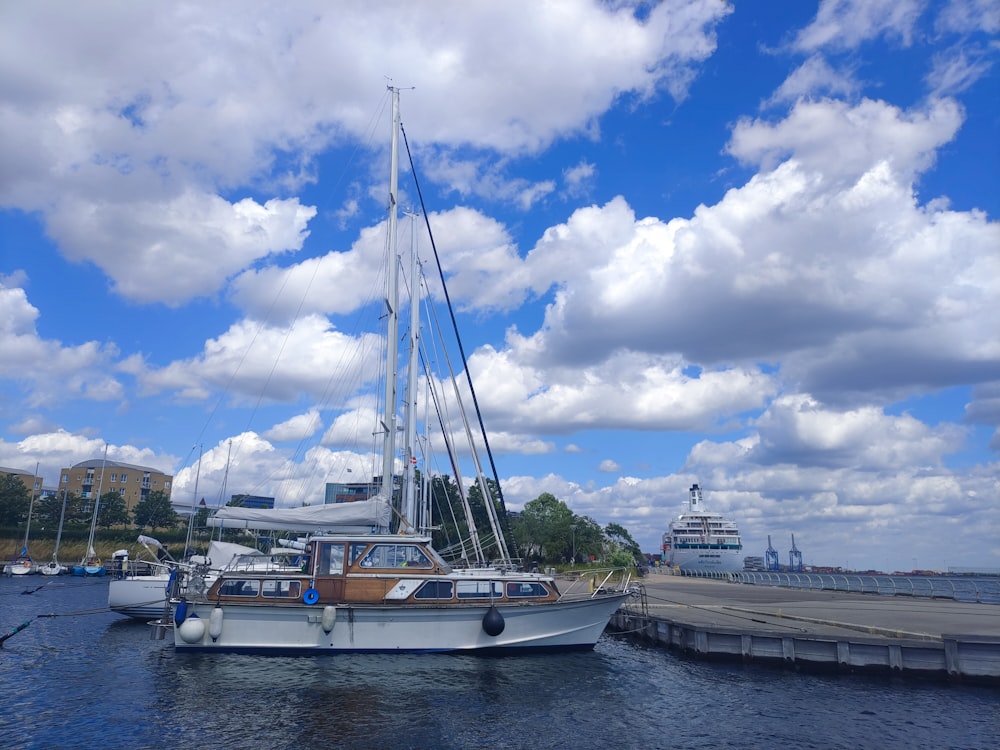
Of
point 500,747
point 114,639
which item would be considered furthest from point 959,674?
point 114,639

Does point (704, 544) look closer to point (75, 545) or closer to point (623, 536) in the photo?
point (623, 536)

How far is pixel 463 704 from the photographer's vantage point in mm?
18656

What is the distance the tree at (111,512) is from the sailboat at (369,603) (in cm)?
8020

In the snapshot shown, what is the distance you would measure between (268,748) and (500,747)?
5.28 metres

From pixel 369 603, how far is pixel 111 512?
85761 millimetres

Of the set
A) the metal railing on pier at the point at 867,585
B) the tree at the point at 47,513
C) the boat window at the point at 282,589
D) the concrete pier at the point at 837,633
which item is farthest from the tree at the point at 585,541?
the tree at the point at 47,513

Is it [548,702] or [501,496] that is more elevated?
[501,496]

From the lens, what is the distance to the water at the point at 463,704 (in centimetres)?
1578

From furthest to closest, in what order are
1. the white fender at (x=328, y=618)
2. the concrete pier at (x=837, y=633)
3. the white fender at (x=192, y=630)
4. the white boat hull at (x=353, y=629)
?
the white fender at (x=192, y=630)
the white boat hull at (x=353, y=629)
the white fender at (x=328, y=618)
the concrete pier at (x=837, y=633)

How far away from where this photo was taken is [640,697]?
19.8 metres

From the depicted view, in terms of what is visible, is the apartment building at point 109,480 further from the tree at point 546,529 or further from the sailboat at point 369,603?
the sailboat at point 369,603

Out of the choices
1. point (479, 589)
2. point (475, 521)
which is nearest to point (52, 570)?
point (475, 521)

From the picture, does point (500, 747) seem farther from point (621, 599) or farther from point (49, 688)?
point (49, 688)

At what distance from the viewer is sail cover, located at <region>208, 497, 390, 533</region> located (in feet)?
83.9
